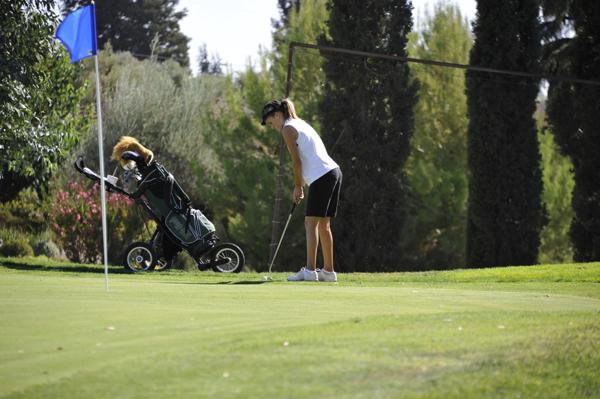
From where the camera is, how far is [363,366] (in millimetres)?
5777

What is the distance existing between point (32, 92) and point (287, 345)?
13228 millimetres

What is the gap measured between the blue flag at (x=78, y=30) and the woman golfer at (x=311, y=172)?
6.37ft

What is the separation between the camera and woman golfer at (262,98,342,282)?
11203 millimetres

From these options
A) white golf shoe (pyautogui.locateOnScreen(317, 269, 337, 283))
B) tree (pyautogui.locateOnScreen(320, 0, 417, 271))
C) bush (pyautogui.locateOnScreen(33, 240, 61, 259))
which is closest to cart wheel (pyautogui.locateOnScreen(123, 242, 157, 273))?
white golf shoe (pyautogui.locateOnScreen(317, 269, 337, 283))

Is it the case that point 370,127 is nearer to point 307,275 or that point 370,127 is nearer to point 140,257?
point 140,257

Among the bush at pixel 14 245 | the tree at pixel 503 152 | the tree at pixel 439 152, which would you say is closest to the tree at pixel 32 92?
the bush at pixel 14 245

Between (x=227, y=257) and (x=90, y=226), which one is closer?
(x=227, y=257)

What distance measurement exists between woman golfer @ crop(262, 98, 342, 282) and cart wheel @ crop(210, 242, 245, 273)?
311 cm

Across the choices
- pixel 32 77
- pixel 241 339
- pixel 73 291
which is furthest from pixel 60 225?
pixel 241 339

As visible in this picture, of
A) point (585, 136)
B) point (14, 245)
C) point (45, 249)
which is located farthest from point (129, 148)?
point (585, 136)

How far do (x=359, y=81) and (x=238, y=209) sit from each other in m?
6.93

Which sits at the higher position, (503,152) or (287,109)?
(503,152)

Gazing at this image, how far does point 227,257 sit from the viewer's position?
14625 mm

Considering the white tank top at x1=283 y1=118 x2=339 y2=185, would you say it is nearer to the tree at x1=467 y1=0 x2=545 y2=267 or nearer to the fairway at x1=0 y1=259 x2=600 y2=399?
the fairway at x1=0 y1=259 x2=600 y2=399
